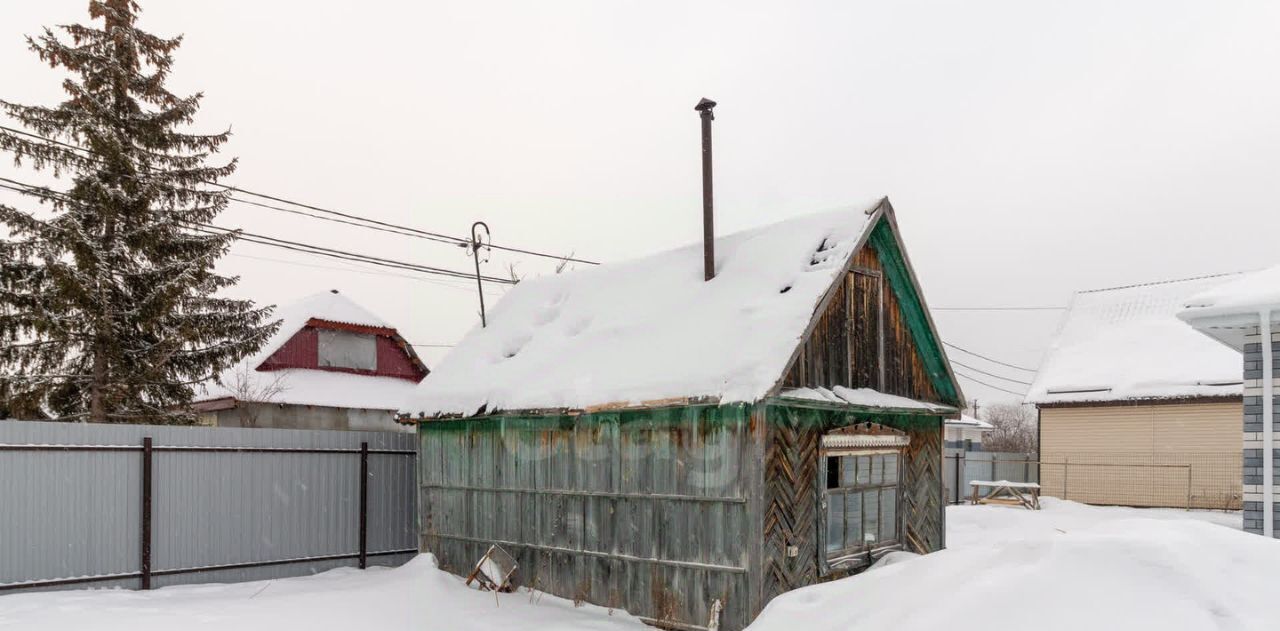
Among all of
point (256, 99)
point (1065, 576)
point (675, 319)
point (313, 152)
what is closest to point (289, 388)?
point (313, 152)

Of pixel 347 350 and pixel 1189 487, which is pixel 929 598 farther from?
pixel 347 350

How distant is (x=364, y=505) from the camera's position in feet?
43.8

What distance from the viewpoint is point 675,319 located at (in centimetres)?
1089

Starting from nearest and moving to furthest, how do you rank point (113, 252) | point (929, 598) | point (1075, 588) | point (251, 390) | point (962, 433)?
point (1075, 588) < point (929, 598) < point (113, 252) < point (251, 390) < point (962, 433)

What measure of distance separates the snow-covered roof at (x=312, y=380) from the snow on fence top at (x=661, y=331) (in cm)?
1670

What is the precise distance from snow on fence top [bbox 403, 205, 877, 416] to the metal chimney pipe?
26 cm

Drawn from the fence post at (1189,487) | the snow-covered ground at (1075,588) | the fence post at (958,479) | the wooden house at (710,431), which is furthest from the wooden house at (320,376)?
the fence post at (1189,487)

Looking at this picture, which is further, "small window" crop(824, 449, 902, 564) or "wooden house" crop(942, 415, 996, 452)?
"wooden house" crop(942, 415, 996, 452)

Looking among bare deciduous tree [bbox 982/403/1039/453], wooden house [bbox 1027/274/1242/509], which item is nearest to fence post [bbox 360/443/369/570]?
wooden house [bbox 1027/274/1242/509]

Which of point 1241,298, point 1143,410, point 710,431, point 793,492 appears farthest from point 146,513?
point 1143,410

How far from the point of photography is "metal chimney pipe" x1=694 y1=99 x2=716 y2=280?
443 inches

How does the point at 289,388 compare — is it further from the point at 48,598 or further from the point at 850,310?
the point at 850,310

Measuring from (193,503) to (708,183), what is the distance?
842cm

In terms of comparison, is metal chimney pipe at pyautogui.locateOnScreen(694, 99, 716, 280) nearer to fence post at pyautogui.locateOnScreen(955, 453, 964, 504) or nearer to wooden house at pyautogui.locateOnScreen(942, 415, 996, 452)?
fence post at pyautogui.locateOnScreen(955, 453, 964, 504)
